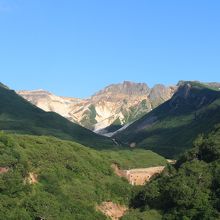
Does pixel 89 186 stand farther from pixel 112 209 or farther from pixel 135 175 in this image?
pixel 135 175

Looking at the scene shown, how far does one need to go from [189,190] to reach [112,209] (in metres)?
15.7

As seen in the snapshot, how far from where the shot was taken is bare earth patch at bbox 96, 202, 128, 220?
89.2 m

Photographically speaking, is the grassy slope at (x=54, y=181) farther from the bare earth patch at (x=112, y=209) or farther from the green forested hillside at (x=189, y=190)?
the green forested hillside at (x=189, y=190)

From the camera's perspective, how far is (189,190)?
81.9 meters

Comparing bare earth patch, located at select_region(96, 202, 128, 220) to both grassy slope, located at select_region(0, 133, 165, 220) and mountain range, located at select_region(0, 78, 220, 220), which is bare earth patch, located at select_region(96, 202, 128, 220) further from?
grassy slope, located at select_region(0, 133, 165, 220)

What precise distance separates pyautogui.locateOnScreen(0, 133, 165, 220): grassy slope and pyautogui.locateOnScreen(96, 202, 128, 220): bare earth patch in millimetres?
1064

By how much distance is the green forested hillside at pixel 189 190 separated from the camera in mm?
79188

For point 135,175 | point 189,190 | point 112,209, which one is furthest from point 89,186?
point 135,175

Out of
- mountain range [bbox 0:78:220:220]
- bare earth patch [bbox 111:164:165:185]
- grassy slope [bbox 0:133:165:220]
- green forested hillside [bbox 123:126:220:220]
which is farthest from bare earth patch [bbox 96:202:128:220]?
bare earth patch [bbox 111:164:165:185]

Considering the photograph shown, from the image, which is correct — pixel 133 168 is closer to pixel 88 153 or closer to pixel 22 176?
pixel 88 153

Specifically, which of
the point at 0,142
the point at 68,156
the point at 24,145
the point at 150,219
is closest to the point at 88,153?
the point at 68,156

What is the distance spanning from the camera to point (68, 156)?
9919cm

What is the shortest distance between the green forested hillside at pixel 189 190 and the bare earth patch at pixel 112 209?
234cm

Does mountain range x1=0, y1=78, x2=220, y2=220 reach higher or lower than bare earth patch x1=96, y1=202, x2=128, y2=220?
higher
